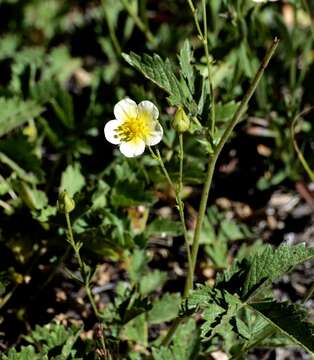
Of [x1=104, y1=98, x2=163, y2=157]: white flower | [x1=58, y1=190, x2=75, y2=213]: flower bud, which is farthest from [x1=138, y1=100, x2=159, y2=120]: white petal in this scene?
[x1=58, y1=190, x2=75, y2=213]: flower bud

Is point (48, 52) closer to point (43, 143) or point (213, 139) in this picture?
point (43, 143)

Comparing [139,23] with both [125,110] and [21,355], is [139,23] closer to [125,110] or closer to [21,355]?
[125,110]

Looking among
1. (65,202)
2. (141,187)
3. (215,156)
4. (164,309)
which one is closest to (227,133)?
(215,156)

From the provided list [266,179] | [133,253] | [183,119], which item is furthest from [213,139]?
[266,179]

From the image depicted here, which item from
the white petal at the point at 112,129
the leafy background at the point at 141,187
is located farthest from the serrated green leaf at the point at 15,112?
the white petal at the point at 112,129

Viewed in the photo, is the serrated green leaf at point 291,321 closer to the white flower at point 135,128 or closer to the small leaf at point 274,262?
the small leaf at point 274,262

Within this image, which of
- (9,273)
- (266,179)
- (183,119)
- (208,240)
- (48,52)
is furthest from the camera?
(48,52)
